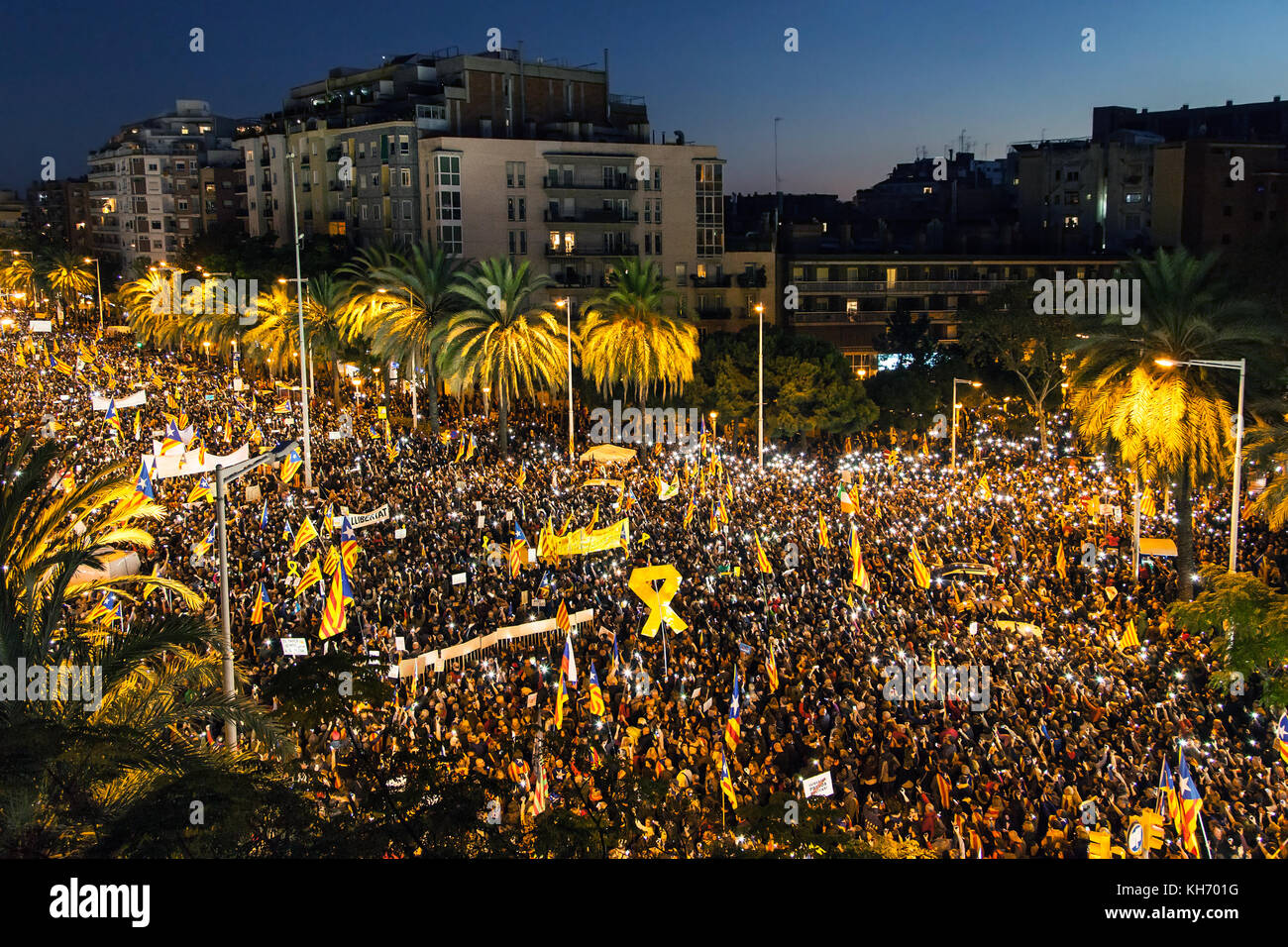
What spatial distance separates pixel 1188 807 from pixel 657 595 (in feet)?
29.0

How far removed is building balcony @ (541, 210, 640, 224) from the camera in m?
65.6

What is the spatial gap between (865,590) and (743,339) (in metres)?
26.6

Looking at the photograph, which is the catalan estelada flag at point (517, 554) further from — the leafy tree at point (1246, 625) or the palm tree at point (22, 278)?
the palm tree at point (22, 278)

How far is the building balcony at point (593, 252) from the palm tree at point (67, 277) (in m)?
56.2

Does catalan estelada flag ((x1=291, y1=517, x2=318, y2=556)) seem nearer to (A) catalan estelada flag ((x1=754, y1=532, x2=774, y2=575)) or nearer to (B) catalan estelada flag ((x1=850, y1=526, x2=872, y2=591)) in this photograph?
(A) catalan estelada flag ((x1=754, y1=532, x2=774, y2=575))

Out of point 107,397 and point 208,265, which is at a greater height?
point 208,265

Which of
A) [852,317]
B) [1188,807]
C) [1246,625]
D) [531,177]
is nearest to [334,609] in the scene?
[1188,807]

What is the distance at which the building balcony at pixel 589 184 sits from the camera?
65438 mm

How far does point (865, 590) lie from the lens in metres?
23.6

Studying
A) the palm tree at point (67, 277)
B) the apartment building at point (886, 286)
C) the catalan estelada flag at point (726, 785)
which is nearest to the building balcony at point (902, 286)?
the apartment building at point (886, 286)

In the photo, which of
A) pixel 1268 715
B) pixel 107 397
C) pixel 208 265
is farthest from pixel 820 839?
pixel 208 265

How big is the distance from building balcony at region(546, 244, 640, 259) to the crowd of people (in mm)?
27591
